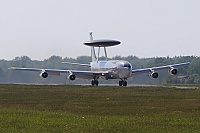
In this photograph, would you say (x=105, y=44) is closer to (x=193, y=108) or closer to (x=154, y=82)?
(x=154, y=82)

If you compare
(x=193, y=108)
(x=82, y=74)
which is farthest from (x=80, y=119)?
(x=82, y=74)

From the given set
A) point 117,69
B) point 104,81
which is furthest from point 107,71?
point 104,81

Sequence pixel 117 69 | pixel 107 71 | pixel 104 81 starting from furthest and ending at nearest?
pixel 104 81
pixel 107 71
pixel 117 69

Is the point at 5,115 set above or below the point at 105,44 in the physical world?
below

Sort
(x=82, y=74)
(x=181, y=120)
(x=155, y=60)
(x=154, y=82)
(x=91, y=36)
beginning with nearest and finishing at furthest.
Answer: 1. (x=181, y=120)
2. (x=82, y=74)
3. (x=154, y=82)
4. (x=91, y=36)
5. (x=155, y=60)

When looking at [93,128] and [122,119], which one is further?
[122,119]

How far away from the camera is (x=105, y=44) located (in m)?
97.9

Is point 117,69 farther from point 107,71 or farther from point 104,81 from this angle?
point 104,81

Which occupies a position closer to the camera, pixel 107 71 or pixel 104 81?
pixel 107 71

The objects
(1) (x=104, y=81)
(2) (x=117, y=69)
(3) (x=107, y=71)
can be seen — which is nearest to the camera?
(2) (x=117, y=69)

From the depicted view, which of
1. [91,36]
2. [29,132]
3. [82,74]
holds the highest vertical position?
[91,36]

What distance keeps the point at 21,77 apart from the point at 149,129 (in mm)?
93136

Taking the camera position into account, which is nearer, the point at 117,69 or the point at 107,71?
the point at 117,69

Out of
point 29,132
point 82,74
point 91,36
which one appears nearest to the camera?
point 29,132
